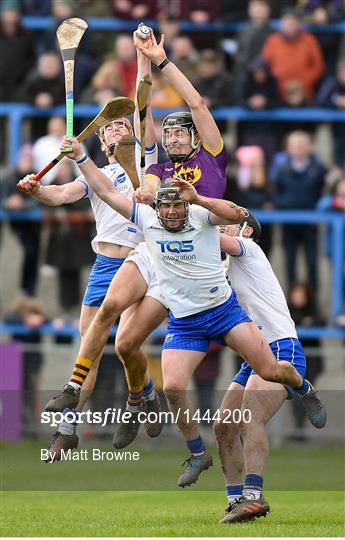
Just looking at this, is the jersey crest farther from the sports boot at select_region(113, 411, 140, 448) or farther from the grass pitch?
the grass pitch

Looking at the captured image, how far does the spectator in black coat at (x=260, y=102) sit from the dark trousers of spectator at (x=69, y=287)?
2.72 meters

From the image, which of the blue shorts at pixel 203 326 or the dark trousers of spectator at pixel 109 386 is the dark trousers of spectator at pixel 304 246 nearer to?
the dark trousers of spectator at pixel 109 386

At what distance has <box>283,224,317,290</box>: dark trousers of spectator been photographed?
18141 millimetres

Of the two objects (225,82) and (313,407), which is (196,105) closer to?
(313,407)

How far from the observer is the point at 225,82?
1886 centimetres

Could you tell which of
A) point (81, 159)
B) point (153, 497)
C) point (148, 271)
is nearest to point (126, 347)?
point (148, 271)

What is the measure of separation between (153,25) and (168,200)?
8.78m

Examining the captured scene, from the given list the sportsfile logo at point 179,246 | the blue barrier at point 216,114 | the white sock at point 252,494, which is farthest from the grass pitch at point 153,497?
the blue barrier at point 216,114

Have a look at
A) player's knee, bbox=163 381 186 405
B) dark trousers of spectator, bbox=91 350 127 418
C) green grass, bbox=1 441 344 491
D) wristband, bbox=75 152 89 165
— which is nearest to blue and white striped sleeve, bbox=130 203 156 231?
wristband, bbox=75 152 89 165

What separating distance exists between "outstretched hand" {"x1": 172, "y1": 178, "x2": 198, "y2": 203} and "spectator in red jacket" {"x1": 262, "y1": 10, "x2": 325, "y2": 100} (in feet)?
27.5

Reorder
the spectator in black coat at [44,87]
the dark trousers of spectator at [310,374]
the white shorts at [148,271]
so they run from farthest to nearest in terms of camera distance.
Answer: the spectator in black coat at [44,87] → the dark trousers of spectator at [310,374] → the white shorts at [148,271]

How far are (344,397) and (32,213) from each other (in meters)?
4.43

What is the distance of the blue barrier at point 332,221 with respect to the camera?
18188 millimetres

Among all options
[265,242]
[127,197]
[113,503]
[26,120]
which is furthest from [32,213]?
[127,197]
